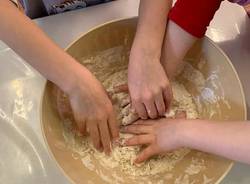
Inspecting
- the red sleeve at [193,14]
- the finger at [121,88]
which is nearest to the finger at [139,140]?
the finger at [121,88]

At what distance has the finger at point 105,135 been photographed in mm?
752

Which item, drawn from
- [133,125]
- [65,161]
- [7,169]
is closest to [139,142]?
[133,125]

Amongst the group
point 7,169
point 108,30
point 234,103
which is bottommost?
point 7,169

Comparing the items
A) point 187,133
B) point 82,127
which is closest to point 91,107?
point 82,127

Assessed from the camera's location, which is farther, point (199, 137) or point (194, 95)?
point (194, 95)

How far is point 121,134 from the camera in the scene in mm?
821

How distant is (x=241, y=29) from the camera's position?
946 mm

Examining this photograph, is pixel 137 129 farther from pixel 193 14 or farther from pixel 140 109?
pixel 193 14

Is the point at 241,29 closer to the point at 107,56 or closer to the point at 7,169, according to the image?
the point at 107,56


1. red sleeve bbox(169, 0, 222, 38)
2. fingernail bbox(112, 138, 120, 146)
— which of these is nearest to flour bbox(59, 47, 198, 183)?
fingernail bbox(112, 138, 120, 146)

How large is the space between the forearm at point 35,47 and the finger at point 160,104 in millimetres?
156

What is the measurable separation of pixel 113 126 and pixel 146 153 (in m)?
0.08

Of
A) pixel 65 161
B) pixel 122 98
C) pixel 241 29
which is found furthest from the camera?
pixel 241 29

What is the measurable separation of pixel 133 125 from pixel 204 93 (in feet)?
0.52
